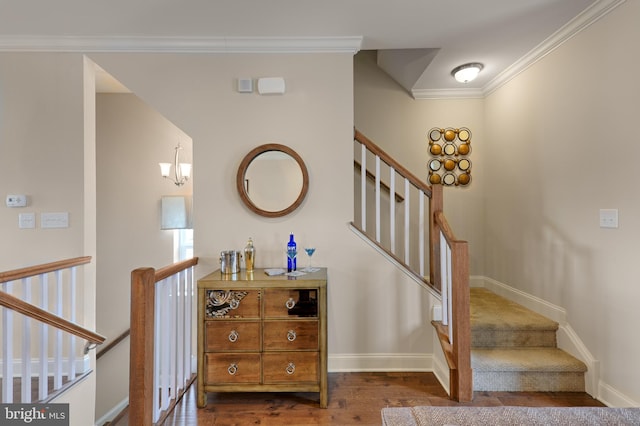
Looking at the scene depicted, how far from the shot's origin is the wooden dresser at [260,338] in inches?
83.7

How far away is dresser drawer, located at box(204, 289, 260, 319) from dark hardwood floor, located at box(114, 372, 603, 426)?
0.62m

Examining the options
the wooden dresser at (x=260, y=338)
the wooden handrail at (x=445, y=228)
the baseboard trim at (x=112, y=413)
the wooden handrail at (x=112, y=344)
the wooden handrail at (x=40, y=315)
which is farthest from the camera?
the wooden handrail at (x=112, y=344)

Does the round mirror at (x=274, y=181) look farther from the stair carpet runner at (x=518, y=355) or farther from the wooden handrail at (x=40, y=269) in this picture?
the stair carpet runner at (x=518, y=355)

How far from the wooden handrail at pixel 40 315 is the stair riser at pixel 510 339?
2919mm

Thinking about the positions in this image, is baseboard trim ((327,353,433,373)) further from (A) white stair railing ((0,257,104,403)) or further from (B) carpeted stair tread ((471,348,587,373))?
(A) white stair railing ((0,257,104,403))

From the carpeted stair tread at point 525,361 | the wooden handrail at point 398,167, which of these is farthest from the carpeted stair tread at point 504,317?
the wooden handrail at point 398,167

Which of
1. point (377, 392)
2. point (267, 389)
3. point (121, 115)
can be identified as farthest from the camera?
point (121, 115)

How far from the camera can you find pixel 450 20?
2418 millimetres

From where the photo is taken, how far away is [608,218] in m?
2.18

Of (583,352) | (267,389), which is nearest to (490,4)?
(583,352)

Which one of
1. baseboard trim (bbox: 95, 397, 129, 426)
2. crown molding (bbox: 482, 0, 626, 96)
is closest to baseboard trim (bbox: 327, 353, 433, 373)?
crown molding (bbox: 482, 0, 626, 96)

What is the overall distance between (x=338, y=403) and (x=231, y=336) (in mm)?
863

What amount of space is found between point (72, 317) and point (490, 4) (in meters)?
3.82

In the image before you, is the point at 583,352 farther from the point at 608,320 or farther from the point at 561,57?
the point at 561,57
